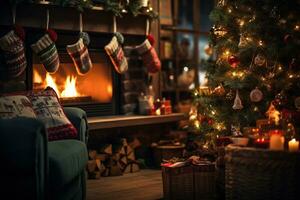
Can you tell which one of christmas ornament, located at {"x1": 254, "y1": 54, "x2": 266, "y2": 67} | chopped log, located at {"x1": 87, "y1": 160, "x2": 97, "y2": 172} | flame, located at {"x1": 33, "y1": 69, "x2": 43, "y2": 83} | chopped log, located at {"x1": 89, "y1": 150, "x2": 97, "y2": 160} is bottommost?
chopped log, located at {"x1": 87, "y1": 160, "x2": 97, "y2": 172}

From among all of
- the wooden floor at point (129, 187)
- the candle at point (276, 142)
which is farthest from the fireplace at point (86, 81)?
the candle at point (276, 142)

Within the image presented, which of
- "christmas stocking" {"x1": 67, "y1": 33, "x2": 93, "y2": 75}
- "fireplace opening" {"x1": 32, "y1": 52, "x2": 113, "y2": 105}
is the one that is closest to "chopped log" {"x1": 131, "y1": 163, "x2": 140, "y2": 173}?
"fireplace opening" {"x1": 32, "y1": 52, "x2": 113, "y2": 105}

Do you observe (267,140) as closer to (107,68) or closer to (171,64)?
(107,68)

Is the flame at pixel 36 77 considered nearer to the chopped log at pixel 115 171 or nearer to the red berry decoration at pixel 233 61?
the chopped log at pixel 115 171

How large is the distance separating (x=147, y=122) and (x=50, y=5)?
148 cm

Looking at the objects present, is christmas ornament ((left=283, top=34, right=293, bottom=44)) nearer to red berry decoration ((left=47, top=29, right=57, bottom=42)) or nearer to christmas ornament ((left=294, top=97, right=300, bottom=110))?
christmas ornament ((left=294, top=97, right=300, bottom=110))

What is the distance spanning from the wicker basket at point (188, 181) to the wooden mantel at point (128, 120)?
46.5 inches

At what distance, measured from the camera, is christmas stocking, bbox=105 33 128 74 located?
4.61m

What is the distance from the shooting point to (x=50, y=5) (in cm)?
427

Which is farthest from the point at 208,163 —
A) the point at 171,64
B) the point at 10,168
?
the point at 171,64

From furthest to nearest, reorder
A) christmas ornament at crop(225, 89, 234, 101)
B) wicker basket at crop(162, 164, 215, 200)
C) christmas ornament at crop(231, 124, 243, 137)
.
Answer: christmas ornament at crop(225, 89, 234, 101), christmas ornament at crop(231, 124, 243, 137), wicker basket at crop(162, 164, 215, 200)

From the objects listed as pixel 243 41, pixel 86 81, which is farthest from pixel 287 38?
pixel 86 81

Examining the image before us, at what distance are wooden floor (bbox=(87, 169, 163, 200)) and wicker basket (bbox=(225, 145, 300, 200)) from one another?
724 mm

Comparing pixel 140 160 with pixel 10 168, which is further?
pixel 140 160
